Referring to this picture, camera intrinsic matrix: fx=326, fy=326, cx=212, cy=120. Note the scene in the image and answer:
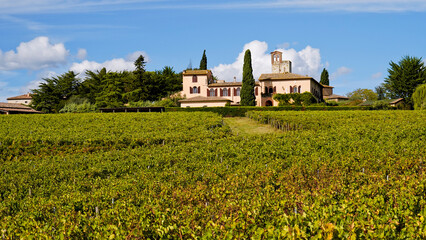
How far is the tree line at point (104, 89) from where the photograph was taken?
63.8 meters

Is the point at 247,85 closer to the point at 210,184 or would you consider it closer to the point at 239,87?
the point at 239,87

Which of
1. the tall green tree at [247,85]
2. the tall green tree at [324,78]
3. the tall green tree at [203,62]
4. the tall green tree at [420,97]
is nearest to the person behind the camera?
the tall green tree at [420,97]

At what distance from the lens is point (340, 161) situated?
43.8 feet

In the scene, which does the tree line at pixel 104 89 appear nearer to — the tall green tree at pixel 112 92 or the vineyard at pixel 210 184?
the tall green tree at pixel 112 92

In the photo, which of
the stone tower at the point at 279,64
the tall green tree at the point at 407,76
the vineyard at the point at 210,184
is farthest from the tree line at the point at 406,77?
the vineyard at the point at 210,184

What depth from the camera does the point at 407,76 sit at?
59.7 meters

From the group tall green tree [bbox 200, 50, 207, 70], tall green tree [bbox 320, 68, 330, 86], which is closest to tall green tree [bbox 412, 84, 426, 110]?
tall green tree [bbox 200, 50, 207, 70]

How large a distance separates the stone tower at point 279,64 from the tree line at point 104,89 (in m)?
26.4

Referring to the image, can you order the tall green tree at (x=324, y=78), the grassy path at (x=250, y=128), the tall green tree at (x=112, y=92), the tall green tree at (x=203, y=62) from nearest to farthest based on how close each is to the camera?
the grassy path at (x=250, y=128), the tall green tree at (x=112, y=92), the tall green tree at (x=203, y=62), the tall green tree at (x=324, y=78)

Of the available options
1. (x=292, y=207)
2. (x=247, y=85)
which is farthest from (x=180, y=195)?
(x=247, y=85)

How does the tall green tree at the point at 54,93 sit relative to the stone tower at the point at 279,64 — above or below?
below

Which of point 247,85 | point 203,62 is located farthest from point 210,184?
point 203,62

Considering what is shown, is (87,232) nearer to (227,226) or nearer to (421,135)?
(227,226)

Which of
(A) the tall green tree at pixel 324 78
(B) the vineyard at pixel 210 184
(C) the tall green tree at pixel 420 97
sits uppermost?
(A) the tall green tree at pixel 324 78
